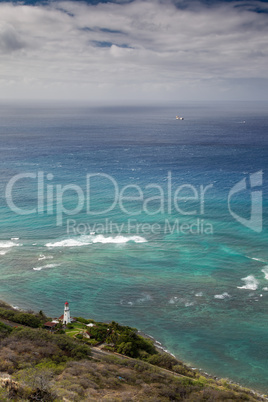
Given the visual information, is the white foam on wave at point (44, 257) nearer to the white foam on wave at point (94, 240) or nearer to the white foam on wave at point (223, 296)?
the white foam on wave at point (94, 240)

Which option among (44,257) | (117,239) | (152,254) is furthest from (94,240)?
(152,254)

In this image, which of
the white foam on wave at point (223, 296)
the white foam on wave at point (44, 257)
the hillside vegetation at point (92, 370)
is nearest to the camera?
the hillside vegetation at point (92, 370)

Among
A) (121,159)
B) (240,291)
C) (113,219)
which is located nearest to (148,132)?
(121,159)

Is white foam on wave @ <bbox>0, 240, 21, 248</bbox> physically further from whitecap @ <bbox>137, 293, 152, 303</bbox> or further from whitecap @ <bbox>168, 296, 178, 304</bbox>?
whitecap @ <bbox>168, 296, 178, 304</bbox>

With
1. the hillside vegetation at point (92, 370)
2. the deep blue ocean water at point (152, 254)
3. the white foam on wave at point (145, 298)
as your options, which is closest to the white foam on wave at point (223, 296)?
the deep blue ocean water at point (152, 254)

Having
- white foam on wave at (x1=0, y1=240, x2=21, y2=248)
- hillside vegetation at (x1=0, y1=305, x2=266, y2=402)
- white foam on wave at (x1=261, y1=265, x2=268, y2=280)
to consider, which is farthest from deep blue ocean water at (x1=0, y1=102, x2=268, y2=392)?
hillside vegetation at (x1=0, y1=305, x2=266, y2=402)
